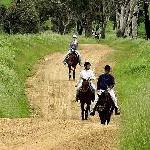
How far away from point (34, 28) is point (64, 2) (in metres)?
12.3

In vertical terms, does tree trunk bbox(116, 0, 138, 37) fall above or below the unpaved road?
above

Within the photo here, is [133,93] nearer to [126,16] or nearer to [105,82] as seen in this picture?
[105,82]

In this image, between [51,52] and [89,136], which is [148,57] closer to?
[51,52]

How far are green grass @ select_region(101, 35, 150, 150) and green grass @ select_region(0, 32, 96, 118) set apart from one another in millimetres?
4586

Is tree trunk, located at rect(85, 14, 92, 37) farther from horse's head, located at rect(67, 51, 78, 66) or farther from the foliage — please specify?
horse's head, located at rect(67, 51, 78, 66)

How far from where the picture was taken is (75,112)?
79.7 feet

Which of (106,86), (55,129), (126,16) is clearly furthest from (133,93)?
(126,16)

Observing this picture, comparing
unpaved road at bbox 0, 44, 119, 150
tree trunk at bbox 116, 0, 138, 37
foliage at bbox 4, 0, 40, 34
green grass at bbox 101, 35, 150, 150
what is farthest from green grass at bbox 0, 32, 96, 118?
foliage at bbox 4, 0, 40, 34

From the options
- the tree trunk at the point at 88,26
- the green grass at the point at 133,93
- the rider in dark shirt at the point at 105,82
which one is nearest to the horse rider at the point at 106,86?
the rider in dark shirt at the point at 105,82

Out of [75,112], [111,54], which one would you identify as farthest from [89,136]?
[111,54]

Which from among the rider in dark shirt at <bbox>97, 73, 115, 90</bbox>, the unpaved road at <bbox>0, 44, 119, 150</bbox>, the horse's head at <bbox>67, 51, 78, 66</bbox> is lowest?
the unpaved road at <bbox>0, 44, 119, 150</bbox>

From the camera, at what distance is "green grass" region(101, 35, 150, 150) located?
1241 centimetres

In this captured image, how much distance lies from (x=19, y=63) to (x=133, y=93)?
1144cm

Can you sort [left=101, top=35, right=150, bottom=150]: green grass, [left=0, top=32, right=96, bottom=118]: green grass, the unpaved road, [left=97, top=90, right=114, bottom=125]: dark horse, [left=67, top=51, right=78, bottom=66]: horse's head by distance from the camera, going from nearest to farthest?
[left=101, top=35, right=150, bottom=150]: green grass < the unpaved road < [left=97, top=90, right=114, bottom=125]: dark horse < [left=0, top=32, right=96, bottom=118]: green grass < [left=67, top=51, right=78, bottom=66]: horse's head
